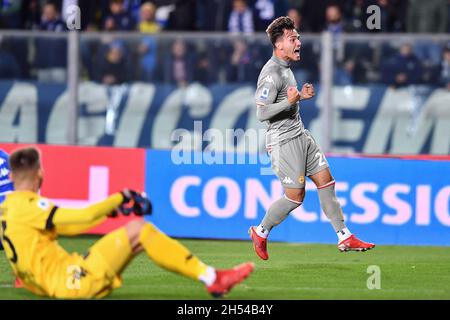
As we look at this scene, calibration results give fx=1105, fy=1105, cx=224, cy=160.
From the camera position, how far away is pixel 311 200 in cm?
1387

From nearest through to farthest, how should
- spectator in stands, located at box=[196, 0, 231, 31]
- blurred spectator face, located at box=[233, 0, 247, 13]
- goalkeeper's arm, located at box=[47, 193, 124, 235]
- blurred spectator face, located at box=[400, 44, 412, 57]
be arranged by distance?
goalkeeper's arm, located at box=[47, 193, 124, 235] → blurred spectator face, located at box=[400, 44, 412, 57] → blurred spectator face, located at box=[233, 0, 247, 13] → spectator in stands, located at box=[196, 0, 231, 31]

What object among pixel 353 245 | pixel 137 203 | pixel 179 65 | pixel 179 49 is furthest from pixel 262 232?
pixel 179 49

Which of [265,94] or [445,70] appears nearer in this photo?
[265,94]

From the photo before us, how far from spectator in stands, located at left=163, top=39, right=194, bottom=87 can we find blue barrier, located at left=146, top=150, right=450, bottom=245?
1.65 meters

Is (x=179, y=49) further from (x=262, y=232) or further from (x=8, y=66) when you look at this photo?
(x=262, y=232)

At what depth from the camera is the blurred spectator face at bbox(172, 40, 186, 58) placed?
15773mm

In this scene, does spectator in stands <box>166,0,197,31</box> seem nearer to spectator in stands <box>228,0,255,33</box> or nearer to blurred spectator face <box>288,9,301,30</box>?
spectator in stands <box>228,0,255,33</box>

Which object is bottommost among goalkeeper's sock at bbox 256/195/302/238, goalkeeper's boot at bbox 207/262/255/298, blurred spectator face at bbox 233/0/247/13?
goalkeeper's sock at bbox 256/195/302/238

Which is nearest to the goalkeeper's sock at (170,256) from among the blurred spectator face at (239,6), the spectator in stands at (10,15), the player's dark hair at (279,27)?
the player's dark hair at (279,27)

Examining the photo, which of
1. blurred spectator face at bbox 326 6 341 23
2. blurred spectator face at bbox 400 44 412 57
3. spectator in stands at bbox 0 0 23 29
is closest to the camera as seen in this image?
blurred spectator face at bbox 400 44 412 57

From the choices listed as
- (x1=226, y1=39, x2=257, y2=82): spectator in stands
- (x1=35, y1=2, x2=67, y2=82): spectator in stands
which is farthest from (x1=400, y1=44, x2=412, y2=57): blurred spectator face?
(x1=35, y1=2, x2=67, y2=82): spectator in stands

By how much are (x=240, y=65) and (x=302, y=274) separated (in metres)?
5.54

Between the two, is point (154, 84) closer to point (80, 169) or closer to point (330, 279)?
point (80, 169)

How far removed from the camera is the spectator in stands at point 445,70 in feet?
49.3
